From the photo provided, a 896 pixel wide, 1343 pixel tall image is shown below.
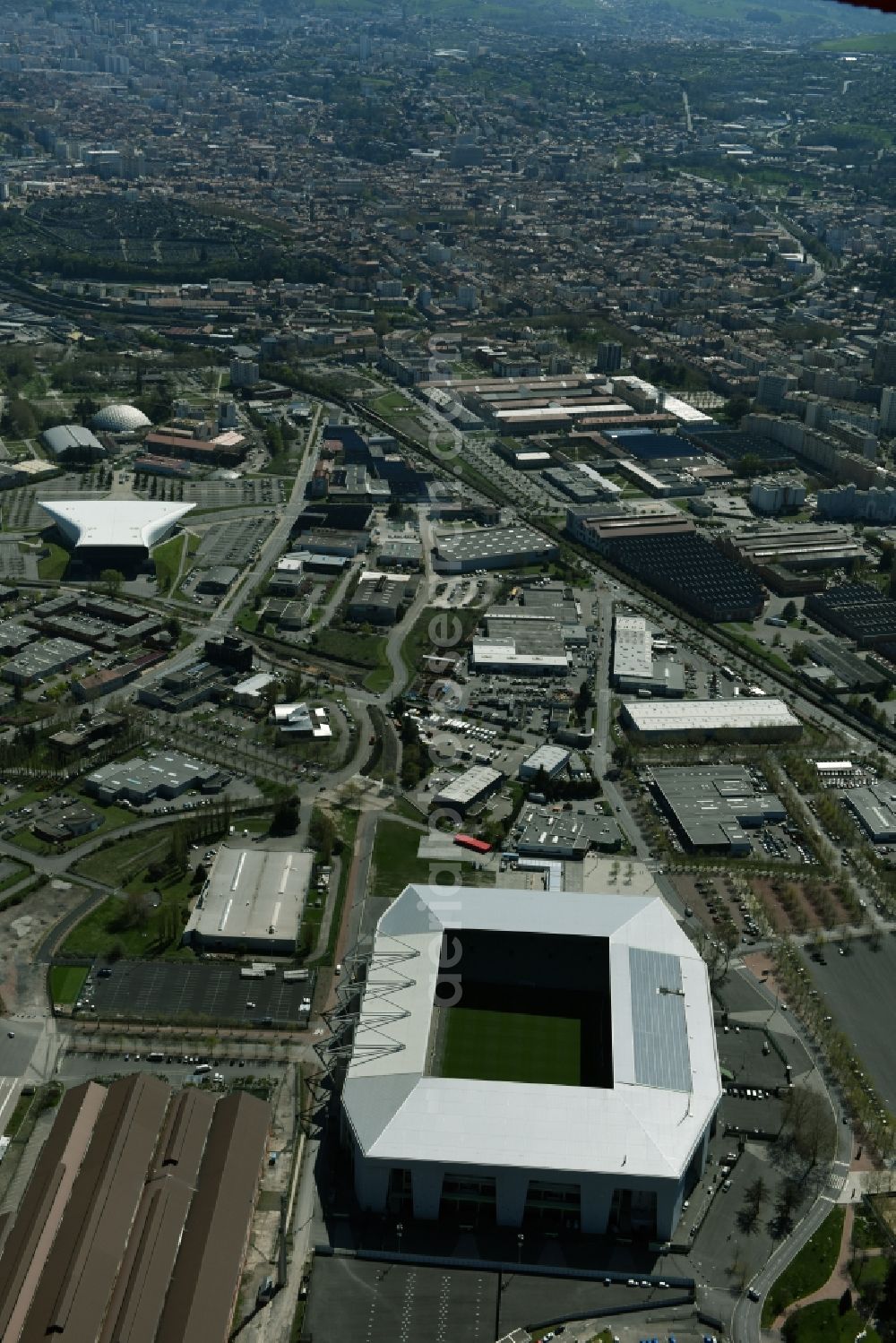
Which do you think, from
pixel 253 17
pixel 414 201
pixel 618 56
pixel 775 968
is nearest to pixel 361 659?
pixel 775 968

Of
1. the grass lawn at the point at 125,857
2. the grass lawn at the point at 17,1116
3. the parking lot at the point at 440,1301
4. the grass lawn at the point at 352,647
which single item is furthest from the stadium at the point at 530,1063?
the grass lawn at the point at 352,647

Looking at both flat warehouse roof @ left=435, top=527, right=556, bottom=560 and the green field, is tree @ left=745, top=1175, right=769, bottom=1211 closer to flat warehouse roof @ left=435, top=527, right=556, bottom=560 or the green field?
the green field

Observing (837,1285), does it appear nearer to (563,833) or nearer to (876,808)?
(563,833)

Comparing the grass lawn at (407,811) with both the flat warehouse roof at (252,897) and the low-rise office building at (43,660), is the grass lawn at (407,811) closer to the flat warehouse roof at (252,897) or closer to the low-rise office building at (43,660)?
the flat warehouse roof at (252,897)

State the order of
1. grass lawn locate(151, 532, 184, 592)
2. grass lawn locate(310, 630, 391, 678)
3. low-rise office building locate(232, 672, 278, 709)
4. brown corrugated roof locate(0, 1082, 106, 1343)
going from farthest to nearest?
1. grass lawn locate(151, 532, 184, 592)
2. grass lawn locate(310, 630, 391, 678)
3. low-rise office building locate(232, 672, 278, 709)
4. brown corrugated roof locate(0, 1082, 106, 1343)

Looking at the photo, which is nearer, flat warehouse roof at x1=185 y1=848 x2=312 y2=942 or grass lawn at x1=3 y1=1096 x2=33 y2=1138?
grass lawn at x1=3 y1=1096 x2=33 y2=1138

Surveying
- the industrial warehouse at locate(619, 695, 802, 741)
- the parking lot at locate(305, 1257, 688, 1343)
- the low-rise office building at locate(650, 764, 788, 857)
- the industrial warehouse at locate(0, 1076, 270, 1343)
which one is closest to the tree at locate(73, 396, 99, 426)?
the industrial warehouse at locate(619, 695, 802, 741)
